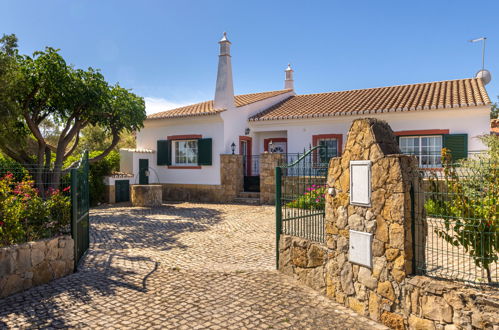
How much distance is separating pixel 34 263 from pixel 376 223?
15.0 ft

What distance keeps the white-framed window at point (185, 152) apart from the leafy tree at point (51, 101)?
363 cm

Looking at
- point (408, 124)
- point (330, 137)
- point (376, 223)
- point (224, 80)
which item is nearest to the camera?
point (376, 223)

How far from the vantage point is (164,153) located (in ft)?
52.3

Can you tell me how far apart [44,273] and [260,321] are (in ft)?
10.7

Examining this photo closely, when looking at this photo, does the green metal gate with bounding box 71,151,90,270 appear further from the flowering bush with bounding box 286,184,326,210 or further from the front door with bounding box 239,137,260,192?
the front door with bounding box 239,137,260,192

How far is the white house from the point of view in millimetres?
12188

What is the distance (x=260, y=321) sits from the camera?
12.3 feet

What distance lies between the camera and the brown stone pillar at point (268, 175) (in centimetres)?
1302

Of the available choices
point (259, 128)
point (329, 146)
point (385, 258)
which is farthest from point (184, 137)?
point (385, 258)

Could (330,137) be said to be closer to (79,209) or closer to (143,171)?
(143,171)

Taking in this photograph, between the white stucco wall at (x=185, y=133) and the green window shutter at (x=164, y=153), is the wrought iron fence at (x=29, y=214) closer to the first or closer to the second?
the white stucco wall at (x=185, y=133)

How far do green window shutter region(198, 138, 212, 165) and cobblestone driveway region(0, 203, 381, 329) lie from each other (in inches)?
291

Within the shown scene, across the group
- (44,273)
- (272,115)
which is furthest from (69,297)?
(272,115)

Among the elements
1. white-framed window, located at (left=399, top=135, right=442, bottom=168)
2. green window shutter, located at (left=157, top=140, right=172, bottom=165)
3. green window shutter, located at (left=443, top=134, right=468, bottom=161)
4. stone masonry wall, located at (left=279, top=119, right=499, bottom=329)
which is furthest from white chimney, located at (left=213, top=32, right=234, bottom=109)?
stone masonry wall, located at (left=279, top=119, right=499, bottom=329)
